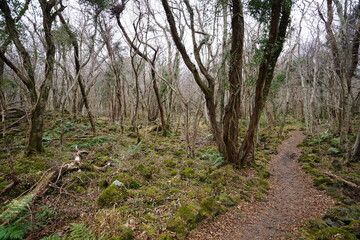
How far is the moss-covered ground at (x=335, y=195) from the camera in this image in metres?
3.25

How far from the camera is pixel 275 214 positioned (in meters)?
4.38

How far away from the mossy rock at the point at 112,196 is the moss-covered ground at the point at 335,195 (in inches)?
150

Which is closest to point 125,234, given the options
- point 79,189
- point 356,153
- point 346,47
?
point 79,189

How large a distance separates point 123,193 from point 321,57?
58.7 feet

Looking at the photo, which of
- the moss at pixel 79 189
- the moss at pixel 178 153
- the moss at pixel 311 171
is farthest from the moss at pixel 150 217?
the moss at pixel 311 171

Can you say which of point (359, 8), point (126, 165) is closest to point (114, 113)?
point (126, 165)

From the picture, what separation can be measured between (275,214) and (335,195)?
2.42 m

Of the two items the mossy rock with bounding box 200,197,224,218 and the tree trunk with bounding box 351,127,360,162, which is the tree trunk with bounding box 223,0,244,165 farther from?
the tree trunk with bounding box 351,127,360,162

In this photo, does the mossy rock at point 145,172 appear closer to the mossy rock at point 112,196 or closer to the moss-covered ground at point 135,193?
the moss-covered ground at point 135,193

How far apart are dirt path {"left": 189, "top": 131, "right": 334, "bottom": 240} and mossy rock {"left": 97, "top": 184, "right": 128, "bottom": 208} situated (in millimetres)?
1768

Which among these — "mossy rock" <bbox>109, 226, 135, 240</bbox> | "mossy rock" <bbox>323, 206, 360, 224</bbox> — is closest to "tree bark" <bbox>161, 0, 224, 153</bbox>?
"mossy rock" <bbox>323, 206, 360, 224</bbox>

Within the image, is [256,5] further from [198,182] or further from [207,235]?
[207,235]

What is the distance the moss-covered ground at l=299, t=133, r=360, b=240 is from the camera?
3.25m

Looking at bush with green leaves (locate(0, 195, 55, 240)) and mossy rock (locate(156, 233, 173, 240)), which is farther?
mossy rock (locate(156, 233, 173, 240))
